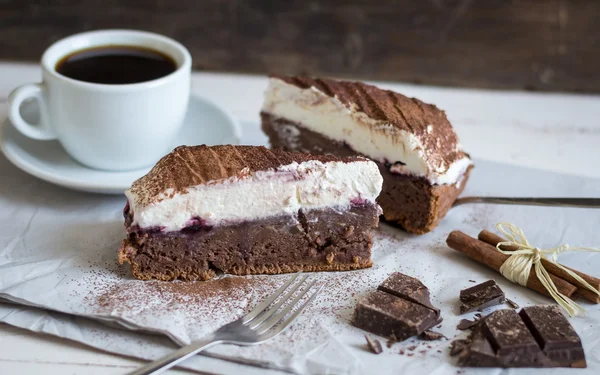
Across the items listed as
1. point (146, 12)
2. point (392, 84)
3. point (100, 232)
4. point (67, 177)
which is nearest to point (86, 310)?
point (100, 232)

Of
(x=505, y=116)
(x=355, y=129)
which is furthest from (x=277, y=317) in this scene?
(x=505, y=116)

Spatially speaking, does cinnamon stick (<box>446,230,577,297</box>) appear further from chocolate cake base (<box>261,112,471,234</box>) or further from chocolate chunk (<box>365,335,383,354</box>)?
chocolate chunk (<box>365,335,383,354</box>)

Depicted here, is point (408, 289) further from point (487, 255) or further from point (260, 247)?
point (260, 247)

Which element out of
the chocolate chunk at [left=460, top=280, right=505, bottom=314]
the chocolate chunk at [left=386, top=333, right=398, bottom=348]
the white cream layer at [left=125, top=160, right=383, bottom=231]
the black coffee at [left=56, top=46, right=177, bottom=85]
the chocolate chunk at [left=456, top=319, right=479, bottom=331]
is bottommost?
the chocolate chunk at [left=386, top=333, right=398, bottom=348]

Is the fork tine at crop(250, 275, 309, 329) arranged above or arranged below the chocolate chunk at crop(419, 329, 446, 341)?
below

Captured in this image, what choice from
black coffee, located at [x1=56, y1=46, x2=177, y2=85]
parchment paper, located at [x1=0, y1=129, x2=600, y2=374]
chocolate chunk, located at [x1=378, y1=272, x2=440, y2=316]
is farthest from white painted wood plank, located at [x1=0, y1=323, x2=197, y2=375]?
black coffee, located at [x1=56, y1=46, x2=177, y2=85]

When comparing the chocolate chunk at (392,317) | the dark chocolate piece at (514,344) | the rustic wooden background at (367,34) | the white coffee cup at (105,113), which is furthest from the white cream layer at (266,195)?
the rustic wooden background at (367,34)
